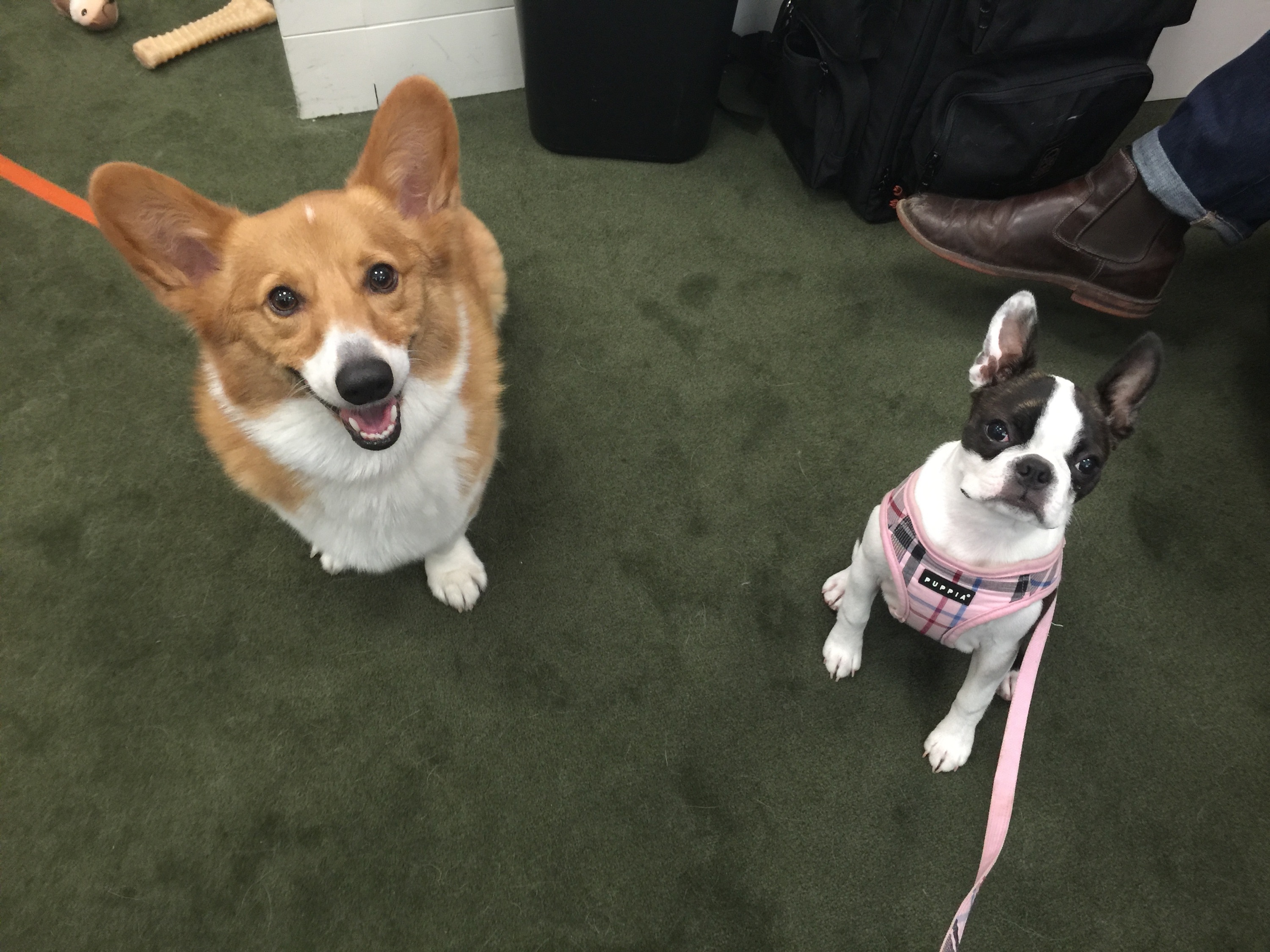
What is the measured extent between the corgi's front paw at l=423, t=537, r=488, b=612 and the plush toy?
2.46 metres

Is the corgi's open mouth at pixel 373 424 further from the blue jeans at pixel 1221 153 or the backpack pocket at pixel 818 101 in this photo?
the blue jeans at pixel 1221 153

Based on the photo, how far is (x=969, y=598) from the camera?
128 centimetres

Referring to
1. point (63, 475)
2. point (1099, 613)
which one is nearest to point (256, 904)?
point (63, 475)

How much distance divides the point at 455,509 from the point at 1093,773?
1458 millimetres

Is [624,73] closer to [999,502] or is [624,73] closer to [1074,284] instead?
[1074,284]

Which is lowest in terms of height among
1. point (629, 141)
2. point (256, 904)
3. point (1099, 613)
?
point (256, 904)

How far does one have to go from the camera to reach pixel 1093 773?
160 centimetres

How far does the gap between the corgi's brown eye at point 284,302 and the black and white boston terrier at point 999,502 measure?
1072 millimetres

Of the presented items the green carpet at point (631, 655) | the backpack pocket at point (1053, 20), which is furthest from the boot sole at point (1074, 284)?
the backpack pocket at point (1053, 20)

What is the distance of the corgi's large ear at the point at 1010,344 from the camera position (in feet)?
3.93

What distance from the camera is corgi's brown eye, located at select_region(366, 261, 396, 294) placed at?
122cm

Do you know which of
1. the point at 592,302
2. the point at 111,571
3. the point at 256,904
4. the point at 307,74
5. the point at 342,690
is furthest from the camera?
the point at 307,74

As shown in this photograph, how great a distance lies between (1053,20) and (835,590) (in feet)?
5.06

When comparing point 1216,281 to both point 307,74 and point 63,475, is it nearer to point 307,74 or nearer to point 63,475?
point 307,74
